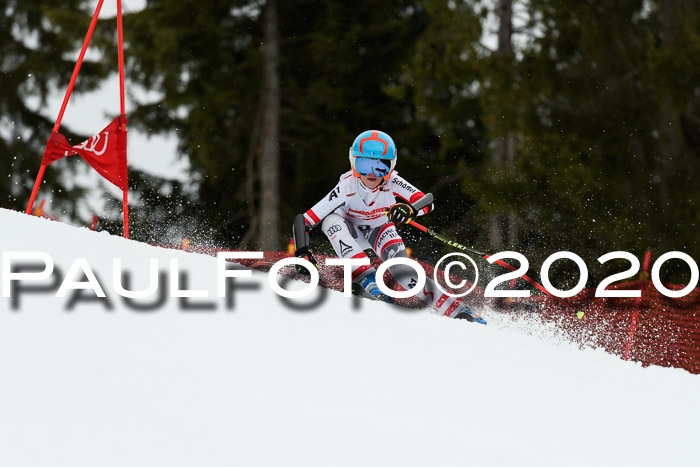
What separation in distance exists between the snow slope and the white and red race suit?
2.08ft

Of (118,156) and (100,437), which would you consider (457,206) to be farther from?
(100,437)

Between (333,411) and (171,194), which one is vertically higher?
(171,194)

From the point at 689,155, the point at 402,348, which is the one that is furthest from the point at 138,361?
the point at 689,155

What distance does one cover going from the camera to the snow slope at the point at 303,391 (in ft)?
11.5

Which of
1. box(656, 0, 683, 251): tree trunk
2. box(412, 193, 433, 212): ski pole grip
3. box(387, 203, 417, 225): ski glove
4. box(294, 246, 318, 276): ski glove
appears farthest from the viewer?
box(656, 0, 683, 251): tree trunk

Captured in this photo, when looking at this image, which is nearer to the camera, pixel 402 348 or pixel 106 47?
pixel 402 348

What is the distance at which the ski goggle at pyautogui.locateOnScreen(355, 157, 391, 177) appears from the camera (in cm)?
618

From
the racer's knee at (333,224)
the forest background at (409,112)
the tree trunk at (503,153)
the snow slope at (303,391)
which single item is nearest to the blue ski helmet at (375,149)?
the racer's knee at (333,224)

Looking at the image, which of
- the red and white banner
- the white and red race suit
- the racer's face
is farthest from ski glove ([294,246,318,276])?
the red and white banner

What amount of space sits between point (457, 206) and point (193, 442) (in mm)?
12671

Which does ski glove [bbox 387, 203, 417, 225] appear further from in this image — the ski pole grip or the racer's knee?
the racer's knee

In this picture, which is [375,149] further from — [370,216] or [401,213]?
[370,216]

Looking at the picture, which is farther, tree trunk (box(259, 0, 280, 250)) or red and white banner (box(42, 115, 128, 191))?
tree trunk (box(259, 0, 280, 250))

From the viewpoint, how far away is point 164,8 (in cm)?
1459
